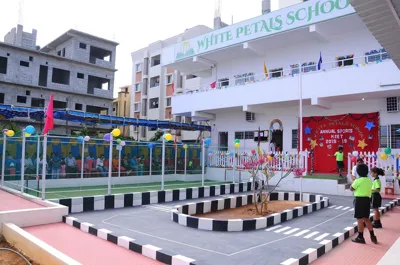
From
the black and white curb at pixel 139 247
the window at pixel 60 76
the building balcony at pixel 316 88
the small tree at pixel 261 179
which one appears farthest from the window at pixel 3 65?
the black and white curb at pixel 139 247

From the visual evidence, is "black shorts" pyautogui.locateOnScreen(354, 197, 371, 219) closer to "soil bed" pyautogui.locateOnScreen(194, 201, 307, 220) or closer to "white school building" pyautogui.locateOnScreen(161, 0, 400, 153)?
"soil bed" pyautogui.locateOnScreen(194, 201, 307, 220)

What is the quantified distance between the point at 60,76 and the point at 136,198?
24009 millimetres

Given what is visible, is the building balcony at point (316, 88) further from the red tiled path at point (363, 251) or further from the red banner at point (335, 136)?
the red tiled path at point (363, 251)

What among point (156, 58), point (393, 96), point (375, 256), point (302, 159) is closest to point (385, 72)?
point (393, 96)

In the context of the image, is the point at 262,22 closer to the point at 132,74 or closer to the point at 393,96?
the point at 393,96

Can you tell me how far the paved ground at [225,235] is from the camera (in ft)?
16.7

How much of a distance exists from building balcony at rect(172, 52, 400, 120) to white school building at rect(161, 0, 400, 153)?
36 mm

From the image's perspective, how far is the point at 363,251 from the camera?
5473 millimetres

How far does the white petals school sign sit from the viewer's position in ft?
46.6

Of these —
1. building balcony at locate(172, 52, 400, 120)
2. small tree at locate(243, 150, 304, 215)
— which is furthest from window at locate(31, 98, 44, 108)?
small tree at locate(243, 150, 304, 215)

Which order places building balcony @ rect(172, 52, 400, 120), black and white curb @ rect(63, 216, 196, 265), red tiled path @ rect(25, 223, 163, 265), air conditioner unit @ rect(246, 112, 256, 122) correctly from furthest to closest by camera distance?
1. air conditioner unit @ rect(246, 112, 256, 122)
2. building balcony @ rect(172, 52, 400, 120)
3. red tiled path @ rect(25, 223, 163, 265)
4. black and white curb @ rect(63, 216, 196, 265)

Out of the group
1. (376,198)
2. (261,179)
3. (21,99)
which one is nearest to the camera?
(376,198)

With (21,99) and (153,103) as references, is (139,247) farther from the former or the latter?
(153,103)

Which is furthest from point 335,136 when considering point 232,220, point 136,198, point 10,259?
point 10,259
